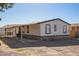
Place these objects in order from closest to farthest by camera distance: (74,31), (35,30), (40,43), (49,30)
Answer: (40,43) < (74,31) < (49,30) < (35,30)

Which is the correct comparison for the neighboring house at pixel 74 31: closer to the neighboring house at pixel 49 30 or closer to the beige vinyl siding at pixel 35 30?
the neighboring house at pixel 49 30

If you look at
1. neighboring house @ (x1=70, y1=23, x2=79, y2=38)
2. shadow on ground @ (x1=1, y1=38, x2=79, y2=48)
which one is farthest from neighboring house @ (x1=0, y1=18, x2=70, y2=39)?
shadow on ground @ (x1=1, y1=38, x2=79, y2=48)

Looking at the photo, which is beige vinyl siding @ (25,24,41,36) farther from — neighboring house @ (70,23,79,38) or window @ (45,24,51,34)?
neighboring house @ (70,23,79,38)

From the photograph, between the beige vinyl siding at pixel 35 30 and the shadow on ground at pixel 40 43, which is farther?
the beige vinyl siding at pixel 35 30

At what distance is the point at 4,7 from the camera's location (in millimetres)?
11320

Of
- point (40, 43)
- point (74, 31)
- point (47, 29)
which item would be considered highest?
point (47, 29)

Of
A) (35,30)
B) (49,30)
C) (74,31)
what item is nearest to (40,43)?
(74,31)

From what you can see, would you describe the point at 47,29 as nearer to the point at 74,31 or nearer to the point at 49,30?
the point at 49,30

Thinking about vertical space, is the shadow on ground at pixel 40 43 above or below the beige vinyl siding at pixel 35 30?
below

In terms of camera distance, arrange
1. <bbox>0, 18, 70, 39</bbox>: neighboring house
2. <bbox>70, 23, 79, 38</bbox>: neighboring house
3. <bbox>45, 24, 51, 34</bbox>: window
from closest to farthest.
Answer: <bbox>70, 23, 79, 38</bbox>: neighboring house, <bbox>0, 18, 70, 39</bbox>: neighboring house, <bbox>45, 24, 51, 34</bbox>: window

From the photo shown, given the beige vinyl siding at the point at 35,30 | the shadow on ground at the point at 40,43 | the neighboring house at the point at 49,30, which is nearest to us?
the shadow on ground at the point at 40,43

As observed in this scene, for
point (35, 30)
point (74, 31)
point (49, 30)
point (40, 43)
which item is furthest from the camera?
point (35, 30)

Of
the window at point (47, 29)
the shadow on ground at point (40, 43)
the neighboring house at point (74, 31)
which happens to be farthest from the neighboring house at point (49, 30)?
the shadow on ground at point (40, 43)

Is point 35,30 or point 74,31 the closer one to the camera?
point 74,31
